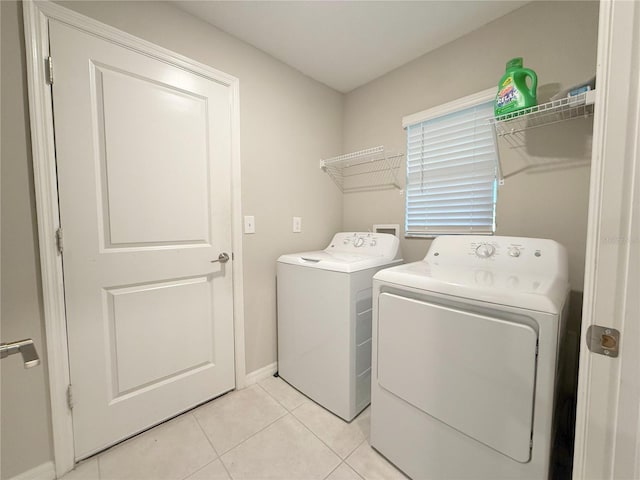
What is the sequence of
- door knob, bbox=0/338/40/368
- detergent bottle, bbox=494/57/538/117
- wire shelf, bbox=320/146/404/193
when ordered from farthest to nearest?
wire shelf, bbox=320/146/404/193, detergent bottle, bbox=494/57/538/117, door knob, bbox=0/338/40/368

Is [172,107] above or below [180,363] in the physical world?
above

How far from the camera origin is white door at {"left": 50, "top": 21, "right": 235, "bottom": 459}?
1190 millimetres

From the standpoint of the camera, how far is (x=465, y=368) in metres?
0.95

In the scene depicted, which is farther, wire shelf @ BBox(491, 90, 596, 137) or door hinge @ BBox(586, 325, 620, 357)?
wire shelf @ BBox(491, 90, 596, 137)

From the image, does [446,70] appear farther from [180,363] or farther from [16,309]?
[16,309]

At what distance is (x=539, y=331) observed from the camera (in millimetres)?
807

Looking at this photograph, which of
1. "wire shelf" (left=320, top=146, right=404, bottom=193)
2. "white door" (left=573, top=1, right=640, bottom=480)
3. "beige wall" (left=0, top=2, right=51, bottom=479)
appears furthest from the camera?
"wire shelf" (left=320, top=146, right=404, bottom=193)

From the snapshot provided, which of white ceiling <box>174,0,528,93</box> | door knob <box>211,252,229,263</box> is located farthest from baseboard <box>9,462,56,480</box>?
white ceiling <box>174,0,528,93</box>

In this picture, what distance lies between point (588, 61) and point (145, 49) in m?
2.25

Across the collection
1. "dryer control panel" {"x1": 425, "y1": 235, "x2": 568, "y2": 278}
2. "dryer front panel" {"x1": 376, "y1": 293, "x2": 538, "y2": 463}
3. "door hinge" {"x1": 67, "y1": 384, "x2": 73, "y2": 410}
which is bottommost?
"door hinge" {"x1": 67, "y1": 384, "x2": 73, "y2": 410}

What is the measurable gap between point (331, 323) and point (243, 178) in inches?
44.5

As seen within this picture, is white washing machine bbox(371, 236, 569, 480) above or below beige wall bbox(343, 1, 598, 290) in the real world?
below

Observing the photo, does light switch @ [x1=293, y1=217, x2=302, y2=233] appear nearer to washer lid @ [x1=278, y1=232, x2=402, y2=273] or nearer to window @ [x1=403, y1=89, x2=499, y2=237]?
washer lid @ [x1=278, y1=232, x2=402, y2=273]

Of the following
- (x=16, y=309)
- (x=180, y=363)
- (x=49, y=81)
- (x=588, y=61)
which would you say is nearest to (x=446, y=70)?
(x=588, y=61)
